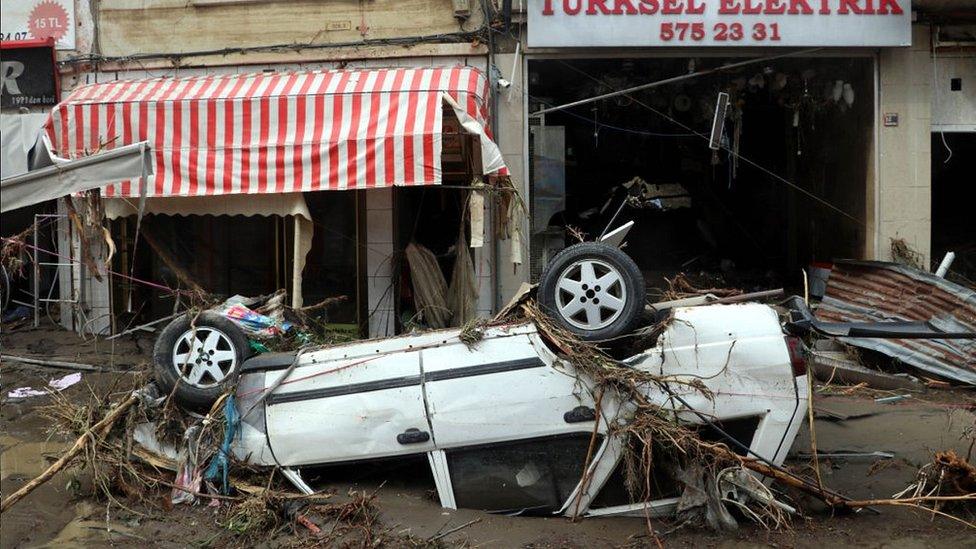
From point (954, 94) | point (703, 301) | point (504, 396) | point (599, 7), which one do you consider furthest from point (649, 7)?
point (504, 396)

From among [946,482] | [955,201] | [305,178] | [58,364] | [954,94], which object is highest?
[954,94]

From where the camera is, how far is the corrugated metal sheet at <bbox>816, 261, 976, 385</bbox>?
9.44m

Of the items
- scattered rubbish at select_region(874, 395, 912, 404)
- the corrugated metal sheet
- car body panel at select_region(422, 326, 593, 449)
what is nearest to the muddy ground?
car body panel at select_region(422, 326, 593, 449)

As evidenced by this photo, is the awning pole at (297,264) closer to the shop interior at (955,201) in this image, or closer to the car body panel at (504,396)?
the car body panel at (504,396)

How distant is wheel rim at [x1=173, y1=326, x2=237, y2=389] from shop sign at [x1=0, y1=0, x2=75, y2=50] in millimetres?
7188

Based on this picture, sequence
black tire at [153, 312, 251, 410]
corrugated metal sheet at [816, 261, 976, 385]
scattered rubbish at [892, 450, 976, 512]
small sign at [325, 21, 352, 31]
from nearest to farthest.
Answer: scattered rubbish at [892, 450, 976, 512], black tire at [153, 312, 251, 410], corrugated metal sheet at [816, 261, 976, 385], small sign at [325, 21, 352, 31]

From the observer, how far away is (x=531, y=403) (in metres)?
5.45

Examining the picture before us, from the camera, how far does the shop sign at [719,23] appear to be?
1075 centimetres

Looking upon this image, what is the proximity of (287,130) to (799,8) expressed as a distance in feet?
20.3

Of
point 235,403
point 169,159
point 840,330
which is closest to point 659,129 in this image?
point 169,159

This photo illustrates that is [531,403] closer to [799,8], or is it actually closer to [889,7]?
[799,8]

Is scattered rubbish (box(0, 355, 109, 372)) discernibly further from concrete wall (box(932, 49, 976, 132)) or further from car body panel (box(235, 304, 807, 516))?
concrete wall (box(932, 49, 976, 132))

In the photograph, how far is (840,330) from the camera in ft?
19.4

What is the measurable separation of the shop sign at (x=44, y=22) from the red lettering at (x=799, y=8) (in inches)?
357
